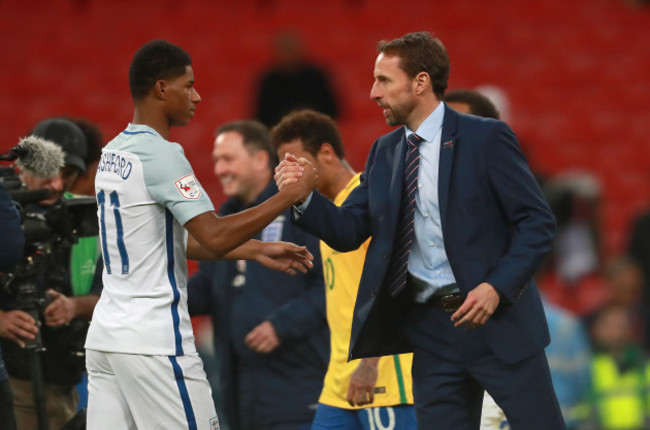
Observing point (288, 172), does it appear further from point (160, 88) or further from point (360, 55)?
point (360, 55)

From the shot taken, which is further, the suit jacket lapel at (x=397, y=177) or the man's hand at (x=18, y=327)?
the man's hand at (x=18, y=327)

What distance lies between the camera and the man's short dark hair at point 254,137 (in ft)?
20.4

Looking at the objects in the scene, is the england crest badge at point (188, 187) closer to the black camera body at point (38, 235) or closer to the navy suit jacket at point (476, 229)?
the navy suit jacket at point (476, 229)

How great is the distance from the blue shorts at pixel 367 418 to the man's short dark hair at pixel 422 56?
58.6 inches

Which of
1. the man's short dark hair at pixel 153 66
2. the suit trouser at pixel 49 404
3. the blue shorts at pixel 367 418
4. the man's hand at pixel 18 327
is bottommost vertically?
the blue shorts at pixel 367 418

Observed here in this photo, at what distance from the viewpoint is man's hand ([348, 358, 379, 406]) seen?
4.64 m

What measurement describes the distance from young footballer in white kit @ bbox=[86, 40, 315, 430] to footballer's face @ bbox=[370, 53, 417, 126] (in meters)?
0.58

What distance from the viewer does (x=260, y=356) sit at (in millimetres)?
5711

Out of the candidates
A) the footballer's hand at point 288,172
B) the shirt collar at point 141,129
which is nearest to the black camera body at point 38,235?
the shirt collar at point 141,129

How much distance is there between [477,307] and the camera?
3.79m

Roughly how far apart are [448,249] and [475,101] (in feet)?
4.71

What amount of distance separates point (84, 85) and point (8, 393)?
28.8 ft

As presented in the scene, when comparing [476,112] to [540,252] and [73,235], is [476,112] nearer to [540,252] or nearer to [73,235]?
[540,252]

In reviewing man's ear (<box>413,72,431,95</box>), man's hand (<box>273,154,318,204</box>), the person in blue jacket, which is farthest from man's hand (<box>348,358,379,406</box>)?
man's ear (<box>413,72,431,95</box>)
